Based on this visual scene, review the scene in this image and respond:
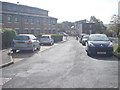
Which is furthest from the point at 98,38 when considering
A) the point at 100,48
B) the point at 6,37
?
the point at 6,37

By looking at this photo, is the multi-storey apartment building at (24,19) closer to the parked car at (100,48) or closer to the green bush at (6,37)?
the green bush at (6,37)

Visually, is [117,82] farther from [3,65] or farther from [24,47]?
[24,47]

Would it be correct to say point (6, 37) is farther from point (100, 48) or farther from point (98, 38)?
point (100, 48)

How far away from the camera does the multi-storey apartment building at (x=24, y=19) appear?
163ft

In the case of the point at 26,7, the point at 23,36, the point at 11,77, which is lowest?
the point at 11,77

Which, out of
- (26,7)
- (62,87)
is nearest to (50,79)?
(62,87)

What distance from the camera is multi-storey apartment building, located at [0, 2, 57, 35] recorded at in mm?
49534

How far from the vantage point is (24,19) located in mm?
54969

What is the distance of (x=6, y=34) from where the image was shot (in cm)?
2155

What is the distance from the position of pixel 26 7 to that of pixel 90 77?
180ft

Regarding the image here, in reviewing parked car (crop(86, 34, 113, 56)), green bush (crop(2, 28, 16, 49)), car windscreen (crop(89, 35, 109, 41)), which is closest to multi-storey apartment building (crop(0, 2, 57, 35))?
green bush (crop(2, 28, 16, 49))

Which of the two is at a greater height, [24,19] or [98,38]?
[24,19]

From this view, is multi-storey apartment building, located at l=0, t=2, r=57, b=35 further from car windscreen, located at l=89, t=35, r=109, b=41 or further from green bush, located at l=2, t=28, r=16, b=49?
car windscreen, located at l=89, t=35, r=109, b=41

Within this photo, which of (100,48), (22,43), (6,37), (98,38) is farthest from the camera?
(6,37)
